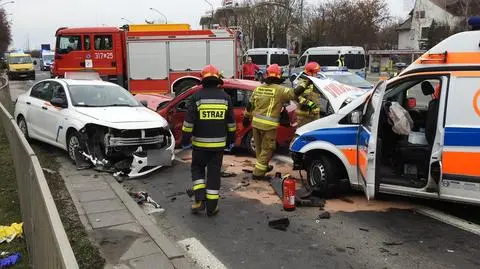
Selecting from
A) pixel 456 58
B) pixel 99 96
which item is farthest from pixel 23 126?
pixel 456 58

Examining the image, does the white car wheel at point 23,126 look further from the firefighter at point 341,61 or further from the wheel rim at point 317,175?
the firefighter at point 341,61

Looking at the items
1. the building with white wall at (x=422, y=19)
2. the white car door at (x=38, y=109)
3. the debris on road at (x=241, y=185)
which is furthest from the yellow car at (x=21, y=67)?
the building with white wall at (x=422, y=19)

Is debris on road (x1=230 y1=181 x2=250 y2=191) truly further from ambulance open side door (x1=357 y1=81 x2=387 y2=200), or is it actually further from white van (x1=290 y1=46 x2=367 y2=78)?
white van (x1=290 y1=46 x2=367 y2=78)

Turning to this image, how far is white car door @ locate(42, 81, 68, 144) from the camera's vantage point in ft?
30.3

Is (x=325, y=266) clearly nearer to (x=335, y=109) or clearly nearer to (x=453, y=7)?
(x=335, y=109)

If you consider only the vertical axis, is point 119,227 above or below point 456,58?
below

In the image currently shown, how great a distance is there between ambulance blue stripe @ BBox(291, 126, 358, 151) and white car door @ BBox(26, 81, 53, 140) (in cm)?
520

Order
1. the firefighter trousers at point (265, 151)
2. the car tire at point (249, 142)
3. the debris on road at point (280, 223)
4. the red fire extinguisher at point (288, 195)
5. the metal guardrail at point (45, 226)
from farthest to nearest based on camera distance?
the car tire at point (249, 142), the firefighter trousers at point (265, 151), the red fire extinguisher at point (288, 195), the debris on road at point (280, 223), the metal guardrail at point (45, 226)

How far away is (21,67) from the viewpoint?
41.7m

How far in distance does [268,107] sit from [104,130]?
2.72 metres

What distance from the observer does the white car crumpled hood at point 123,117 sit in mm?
8359

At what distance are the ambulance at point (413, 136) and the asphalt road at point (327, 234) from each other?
376 mm

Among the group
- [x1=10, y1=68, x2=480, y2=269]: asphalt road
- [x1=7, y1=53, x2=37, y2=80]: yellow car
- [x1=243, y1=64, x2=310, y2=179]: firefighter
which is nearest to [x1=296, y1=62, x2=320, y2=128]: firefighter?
Answer: [x1=243, y1=64, x2=310, y2=179]: firefighter

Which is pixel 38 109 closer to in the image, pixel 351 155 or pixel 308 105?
pixel 308 105
